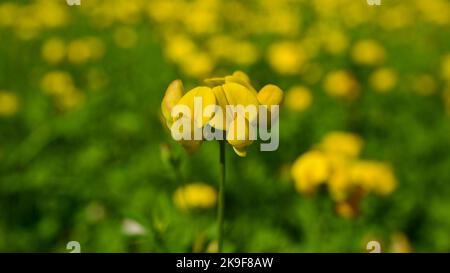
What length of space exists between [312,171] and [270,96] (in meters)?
0.53

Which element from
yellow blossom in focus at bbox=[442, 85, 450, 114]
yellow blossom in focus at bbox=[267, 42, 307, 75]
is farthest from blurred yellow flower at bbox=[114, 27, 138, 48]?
yellow blossom in focus at bbox=[442, 85, 450, 114]

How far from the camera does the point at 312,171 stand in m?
1.30

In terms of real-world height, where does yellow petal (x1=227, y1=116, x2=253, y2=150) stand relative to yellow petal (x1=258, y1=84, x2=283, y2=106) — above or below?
below

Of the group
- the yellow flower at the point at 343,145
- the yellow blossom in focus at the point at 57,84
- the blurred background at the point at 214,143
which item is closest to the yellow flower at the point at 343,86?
the blurred background at the point at 214,143

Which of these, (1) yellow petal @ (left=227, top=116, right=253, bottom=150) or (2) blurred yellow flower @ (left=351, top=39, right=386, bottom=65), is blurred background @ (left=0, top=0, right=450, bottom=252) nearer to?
(2) blurred yellow flower @ (left=351, top=39, right=386, bottom=65)

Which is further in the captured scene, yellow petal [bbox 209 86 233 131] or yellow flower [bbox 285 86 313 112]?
yellow flower [bbox 285 86 313 112]

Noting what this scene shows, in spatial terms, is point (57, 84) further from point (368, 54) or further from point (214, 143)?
point (368, 54)

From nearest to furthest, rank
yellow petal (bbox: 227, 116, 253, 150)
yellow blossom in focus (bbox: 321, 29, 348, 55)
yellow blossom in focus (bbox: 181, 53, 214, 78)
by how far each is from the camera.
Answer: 1. yellow petal (bbox: 227, 116, 253, 150)
2. yellow blossom in focus (bbox: 181, 53, 214, 78)
3. yellow blossom in focus (bbox: 321, 29, 348, 55)

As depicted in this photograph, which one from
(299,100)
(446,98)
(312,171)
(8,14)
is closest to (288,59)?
(299,100)

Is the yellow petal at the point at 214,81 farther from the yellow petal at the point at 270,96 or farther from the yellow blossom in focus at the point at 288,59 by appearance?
the yellow blossom in focus at the point at 288,59

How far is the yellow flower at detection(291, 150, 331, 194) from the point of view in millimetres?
1284

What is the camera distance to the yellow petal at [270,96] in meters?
0.79
